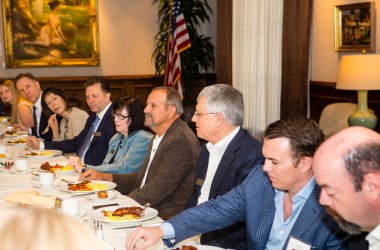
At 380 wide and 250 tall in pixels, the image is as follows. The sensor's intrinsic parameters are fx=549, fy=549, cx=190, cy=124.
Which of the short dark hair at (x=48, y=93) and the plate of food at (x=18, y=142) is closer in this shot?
the plate of food at (x=18, y=142)

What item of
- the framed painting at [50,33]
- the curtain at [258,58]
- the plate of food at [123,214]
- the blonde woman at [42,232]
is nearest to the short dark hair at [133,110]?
the plate of food at [123,214]

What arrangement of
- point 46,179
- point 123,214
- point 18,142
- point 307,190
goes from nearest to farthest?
1. point 307,190
2. point 123,214
3. point 46,179
4. point 18,142

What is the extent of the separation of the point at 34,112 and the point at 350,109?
365cm

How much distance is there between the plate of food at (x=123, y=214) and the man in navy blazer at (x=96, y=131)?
202cm

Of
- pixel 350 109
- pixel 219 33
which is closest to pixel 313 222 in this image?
pixel 350 109

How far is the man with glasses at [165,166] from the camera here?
353 centimetres

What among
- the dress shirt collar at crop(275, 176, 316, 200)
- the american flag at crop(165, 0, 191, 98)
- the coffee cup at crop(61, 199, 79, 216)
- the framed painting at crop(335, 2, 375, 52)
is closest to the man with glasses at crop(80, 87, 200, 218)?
the coffee cup at crop(61, 199, 79, 216)

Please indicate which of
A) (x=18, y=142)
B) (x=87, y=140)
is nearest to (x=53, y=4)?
(x=18, y=142)

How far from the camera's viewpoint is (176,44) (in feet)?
27.9

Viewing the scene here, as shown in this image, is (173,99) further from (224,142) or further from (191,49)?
(191,49)

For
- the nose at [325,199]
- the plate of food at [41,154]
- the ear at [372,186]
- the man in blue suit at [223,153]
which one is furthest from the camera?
the plate of food at [41,154]

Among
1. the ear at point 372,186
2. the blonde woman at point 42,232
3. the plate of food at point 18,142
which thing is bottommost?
the plate of food at point 18,142

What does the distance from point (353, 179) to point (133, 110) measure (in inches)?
105

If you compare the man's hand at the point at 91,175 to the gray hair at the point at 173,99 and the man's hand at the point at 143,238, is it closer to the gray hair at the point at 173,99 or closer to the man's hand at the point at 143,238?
the gray hair at the point at 173,99
